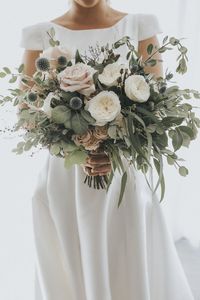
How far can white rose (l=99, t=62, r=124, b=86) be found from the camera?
2.69 ft

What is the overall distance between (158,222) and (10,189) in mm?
770

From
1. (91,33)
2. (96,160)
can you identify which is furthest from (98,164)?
(91,33)

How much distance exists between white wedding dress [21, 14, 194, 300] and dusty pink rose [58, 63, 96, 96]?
35 cm

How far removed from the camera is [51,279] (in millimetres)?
1155

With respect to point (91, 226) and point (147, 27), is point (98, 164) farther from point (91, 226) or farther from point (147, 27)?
point (147, 27)

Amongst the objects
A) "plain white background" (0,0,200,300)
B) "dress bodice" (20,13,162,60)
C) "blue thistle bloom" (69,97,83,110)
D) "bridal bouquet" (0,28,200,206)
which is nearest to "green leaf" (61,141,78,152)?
"bridal bouquet" (0,28,200,206)

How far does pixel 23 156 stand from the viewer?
1.62 metres

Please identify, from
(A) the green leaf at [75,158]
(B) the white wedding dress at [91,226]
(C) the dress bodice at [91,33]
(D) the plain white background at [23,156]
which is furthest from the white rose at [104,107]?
(D) the plain white background at [23,156]

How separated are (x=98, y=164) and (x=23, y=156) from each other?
742 mm

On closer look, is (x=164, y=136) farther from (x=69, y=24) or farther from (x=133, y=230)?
(x=69, y=24)

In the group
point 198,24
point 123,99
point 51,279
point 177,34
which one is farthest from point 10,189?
point 198,24

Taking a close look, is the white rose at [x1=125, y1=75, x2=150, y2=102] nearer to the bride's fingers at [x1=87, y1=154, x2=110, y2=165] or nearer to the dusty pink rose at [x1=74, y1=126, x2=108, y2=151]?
the dusty pink rose at [x1=74, y1=126, x2=108, y2=151]

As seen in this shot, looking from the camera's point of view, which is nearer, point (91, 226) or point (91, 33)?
point (91, 226)

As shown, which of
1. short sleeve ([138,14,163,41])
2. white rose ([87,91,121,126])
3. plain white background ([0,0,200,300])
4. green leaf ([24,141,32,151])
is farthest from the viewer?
plain white background ([0,0,200,300])
